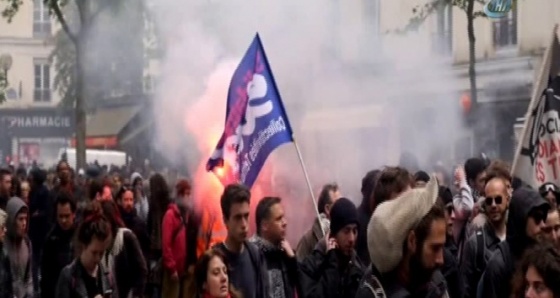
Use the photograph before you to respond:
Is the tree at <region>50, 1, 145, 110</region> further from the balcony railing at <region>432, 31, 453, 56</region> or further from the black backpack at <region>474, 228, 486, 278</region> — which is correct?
the black backpack at <region>474, 228, 486, 278</region>

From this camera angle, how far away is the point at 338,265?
7.66 m

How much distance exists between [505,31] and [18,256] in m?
22.3

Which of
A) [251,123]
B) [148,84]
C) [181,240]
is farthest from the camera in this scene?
[148,84]

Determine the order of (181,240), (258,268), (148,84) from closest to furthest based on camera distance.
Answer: (258,268) < (181,240) < (148,84)

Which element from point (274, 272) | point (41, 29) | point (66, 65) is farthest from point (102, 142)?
point (274, 272)

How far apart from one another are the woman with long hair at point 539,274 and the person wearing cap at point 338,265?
9.39ft

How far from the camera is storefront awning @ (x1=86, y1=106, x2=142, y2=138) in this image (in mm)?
48091

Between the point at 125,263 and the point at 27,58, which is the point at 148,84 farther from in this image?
the point at 125,263

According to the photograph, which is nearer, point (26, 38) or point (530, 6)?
point (530, 6)

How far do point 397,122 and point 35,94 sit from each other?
3097cm

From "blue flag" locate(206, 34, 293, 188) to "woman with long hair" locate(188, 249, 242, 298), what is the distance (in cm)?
266

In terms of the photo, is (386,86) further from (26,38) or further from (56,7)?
(26,38)

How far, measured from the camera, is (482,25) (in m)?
31.2

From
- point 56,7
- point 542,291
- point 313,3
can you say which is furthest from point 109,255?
point 56,7
